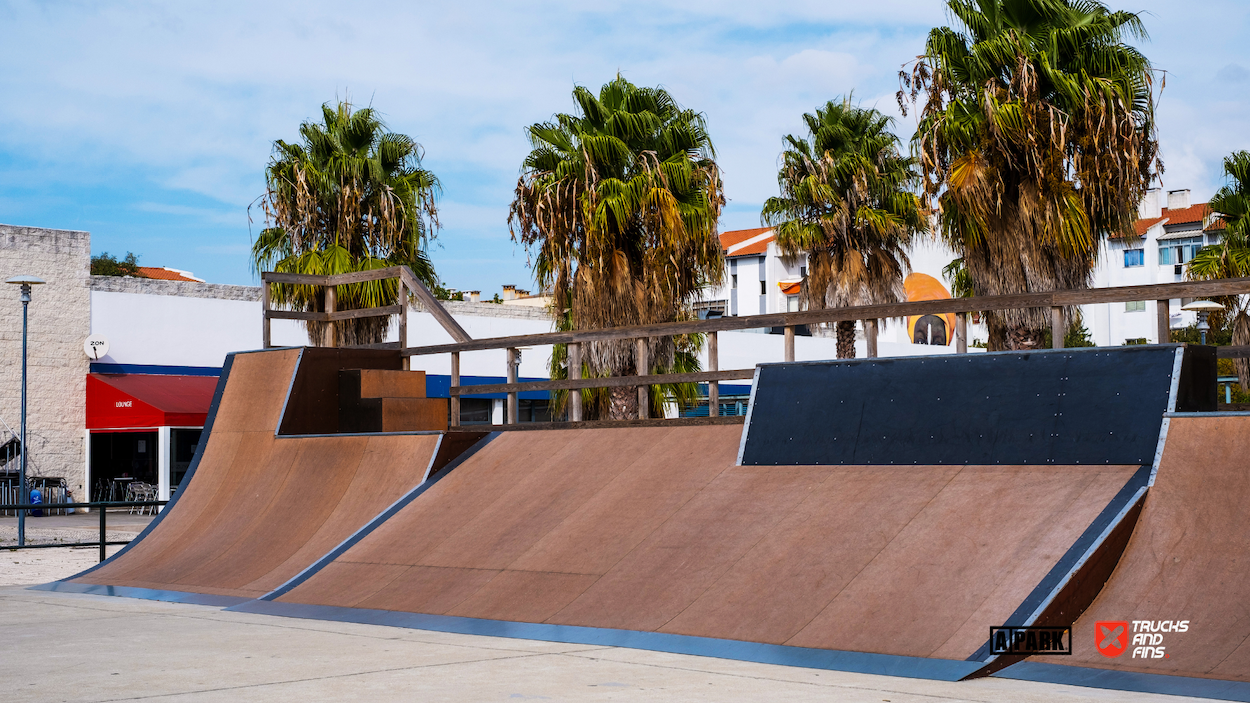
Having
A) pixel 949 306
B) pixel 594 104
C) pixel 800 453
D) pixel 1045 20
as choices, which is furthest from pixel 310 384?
pixel 1045 20

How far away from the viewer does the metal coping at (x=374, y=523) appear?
10.2m

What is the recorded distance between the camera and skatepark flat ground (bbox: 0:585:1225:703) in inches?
235

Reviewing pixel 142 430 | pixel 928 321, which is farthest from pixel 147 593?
pixel 928 321

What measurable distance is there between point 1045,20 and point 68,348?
21.5 m

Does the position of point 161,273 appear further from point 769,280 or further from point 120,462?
point 120,462

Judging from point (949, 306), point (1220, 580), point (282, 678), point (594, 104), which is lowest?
point (282, 678)

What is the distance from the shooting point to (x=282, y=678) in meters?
6.51

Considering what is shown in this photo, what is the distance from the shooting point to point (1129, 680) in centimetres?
593

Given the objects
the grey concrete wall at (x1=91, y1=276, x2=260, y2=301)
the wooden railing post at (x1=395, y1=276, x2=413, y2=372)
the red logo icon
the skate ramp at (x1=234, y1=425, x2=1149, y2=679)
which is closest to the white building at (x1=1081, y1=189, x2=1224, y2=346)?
the grey concrete wall at (x1=91, y1=276, x2=260, y2=301)

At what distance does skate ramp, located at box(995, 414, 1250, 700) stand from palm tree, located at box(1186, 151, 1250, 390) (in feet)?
59.8

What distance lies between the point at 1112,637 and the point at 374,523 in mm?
6660

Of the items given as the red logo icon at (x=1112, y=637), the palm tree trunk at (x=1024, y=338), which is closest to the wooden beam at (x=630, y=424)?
the red logo icon at (x=1112, y=637)

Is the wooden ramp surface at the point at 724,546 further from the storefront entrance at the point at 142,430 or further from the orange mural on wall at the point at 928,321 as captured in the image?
the orange mural on wall at the point at 928,321

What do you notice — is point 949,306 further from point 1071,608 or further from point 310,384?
point 310,384
